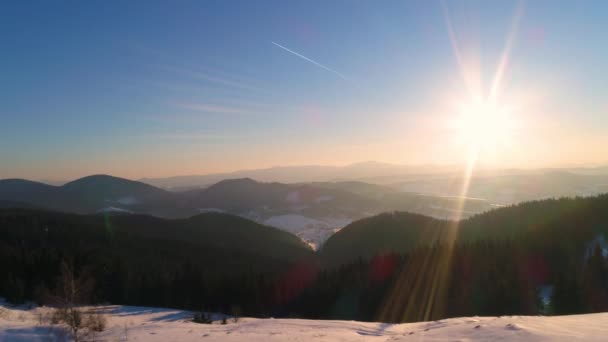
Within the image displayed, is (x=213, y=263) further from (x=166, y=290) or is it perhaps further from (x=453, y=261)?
(x=453, y=261)

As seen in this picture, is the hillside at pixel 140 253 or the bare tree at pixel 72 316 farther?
the hillside at pixel 140 253

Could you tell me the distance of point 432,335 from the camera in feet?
43.8

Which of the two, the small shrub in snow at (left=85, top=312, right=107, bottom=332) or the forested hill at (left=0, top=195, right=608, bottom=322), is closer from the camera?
the small shrub in snow at (left=85, top=312, right=107, bottom=332)

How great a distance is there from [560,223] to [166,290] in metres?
69.4

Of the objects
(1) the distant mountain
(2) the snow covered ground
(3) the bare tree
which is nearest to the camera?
(2) the snow covered ground

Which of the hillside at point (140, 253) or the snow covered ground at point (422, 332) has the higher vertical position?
the snow covered ground at point (422, 332)

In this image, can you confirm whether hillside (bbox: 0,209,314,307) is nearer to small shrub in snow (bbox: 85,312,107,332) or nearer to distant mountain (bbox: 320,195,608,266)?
small shrub in snow (bbox: 85,312,107,332)

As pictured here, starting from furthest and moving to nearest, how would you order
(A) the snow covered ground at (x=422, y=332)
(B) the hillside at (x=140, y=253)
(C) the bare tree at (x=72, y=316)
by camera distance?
(B) the hillside at (x=140, y=253)
(C) the bare tree at (x=72, y=316)
(A) the snow covered ground at (x=422, y=332)

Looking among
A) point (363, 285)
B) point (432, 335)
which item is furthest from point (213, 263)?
Answer: point (432, 335)

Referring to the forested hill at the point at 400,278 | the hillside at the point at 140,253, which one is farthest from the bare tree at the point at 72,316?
the hillside at the point at 140,253

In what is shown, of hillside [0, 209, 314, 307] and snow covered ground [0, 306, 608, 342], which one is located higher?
snow covered ground [0, 306, 608, 342]

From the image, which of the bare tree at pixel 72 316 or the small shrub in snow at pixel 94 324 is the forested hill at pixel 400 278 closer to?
the small shrub in snow at pixel 94 324

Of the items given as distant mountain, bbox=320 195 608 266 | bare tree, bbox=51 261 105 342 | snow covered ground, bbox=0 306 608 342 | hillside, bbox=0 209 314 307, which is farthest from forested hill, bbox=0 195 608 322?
snow covered ground, bbox=0 306 608 342

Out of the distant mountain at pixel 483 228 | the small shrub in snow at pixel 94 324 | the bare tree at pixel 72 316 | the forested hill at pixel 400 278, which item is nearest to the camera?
the bare tree at pixel 72 316
